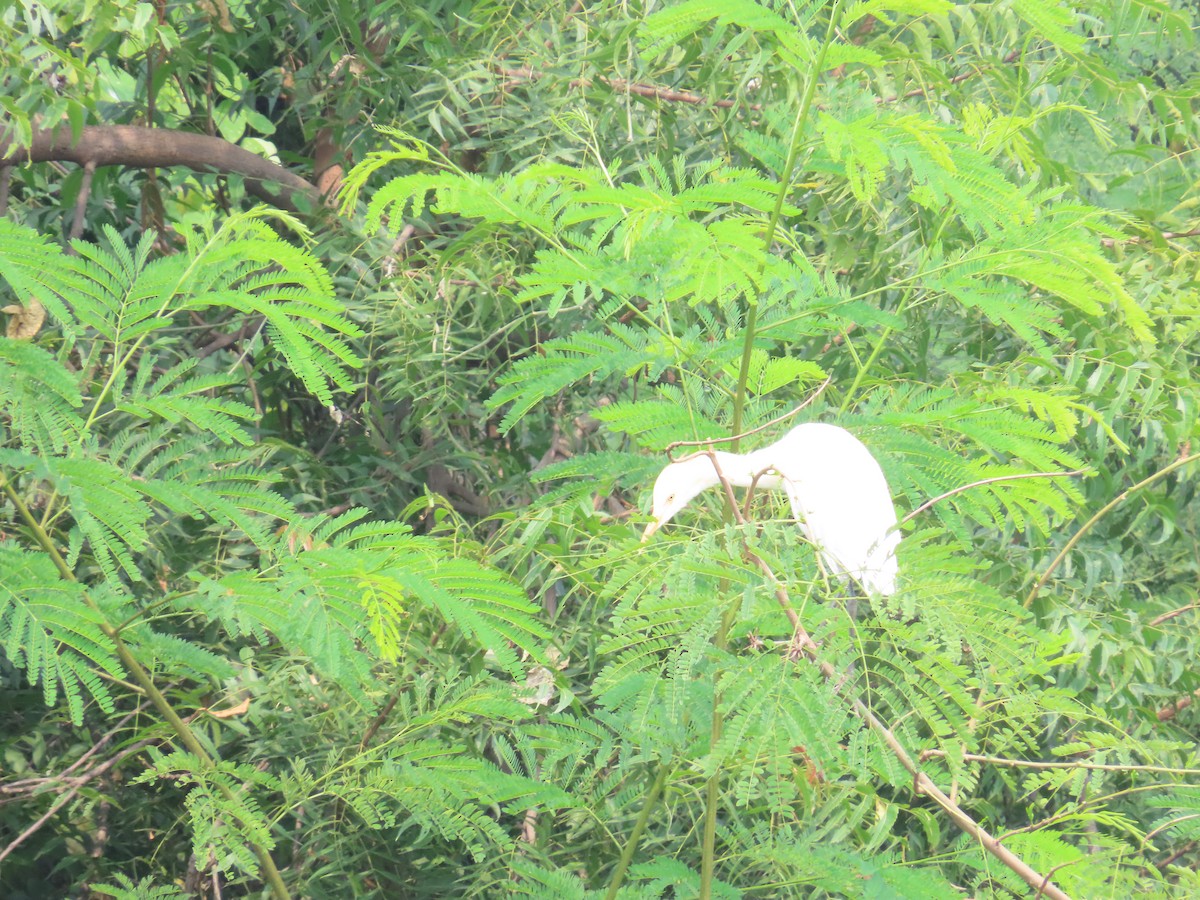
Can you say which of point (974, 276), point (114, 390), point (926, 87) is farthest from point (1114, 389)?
point (114, 390)

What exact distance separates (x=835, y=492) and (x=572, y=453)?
4.00ft

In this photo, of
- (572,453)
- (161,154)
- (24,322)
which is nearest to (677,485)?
(572,453)

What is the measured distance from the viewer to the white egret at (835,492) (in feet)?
4.00

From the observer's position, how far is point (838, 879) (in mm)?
1381

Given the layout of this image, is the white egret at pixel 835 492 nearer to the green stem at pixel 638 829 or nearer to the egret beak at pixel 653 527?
the egret beak at pixel 653 527

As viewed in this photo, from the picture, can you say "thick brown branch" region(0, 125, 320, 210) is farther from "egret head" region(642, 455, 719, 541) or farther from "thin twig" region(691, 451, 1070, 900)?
"thin twig" region(691, 451, 1070, 900)

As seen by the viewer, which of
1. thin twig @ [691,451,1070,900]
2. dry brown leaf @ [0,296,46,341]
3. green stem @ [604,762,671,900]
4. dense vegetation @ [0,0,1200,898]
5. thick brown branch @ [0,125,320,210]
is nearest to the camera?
thin twig @ [691,451,1070,900]

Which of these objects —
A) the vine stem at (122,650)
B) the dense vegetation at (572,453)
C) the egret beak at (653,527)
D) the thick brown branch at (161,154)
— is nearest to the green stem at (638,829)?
the dense vegetation at (572,453)

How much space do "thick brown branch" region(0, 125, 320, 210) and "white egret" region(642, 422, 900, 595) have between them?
147 cm

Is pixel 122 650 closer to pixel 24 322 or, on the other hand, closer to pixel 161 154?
pixel 24 322

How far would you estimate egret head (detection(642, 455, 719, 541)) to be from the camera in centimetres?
139

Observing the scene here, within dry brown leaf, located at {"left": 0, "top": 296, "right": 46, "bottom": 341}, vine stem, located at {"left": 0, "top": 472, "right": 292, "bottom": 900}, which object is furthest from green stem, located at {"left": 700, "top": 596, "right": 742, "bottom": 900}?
dry brown leaf, located at {"left": 0, "top": 296, "right": 46, "bottom": 341}

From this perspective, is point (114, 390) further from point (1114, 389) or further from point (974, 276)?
point (1114, 389)

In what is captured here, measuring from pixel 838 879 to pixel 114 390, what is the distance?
93 cm
